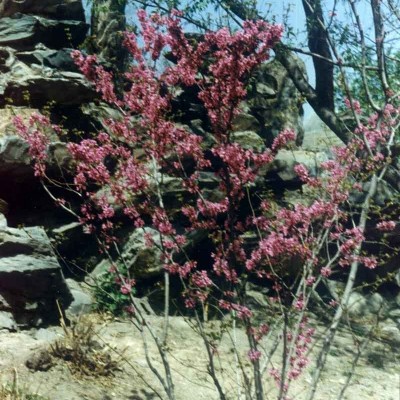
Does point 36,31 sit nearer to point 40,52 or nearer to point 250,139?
point 40,52

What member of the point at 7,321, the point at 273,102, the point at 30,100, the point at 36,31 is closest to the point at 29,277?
the point at 7,321

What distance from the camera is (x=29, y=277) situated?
318 inches

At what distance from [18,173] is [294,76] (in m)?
7.44

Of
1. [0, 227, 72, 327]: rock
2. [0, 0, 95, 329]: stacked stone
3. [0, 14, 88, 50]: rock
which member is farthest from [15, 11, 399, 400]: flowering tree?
[0, 14, 88, 50]: rock

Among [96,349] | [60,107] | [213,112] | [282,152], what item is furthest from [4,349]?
[282,152]

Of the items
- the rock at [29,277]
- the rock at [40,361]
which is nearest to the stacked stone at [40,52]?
the rock at [29,277]

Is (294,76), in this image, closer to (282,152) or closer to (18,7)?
(282,152)

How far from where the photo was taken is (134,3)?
12992mm

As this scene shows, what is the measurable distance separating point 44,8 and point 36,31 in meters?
1.41

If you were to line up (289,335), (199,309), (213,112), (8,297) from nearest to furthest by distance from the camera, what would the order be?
(213,112), (289,335), (8,297), (199,309)

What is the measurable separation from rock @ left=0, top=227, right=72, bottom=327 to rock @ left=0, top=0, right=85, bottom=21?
7.36 meters

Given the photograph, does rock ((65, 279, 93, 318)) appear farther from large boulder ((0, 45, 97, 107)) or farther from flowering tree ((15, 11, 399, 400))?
large boulder ((0, 45, 97, 107))

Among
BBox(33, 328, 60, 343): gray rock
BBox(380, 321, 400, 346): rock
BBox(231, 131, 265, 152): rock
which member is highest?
BBox(231, 131, 265, 152): rock

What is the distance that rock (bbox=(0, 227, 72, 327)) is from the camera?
26.2 ft
